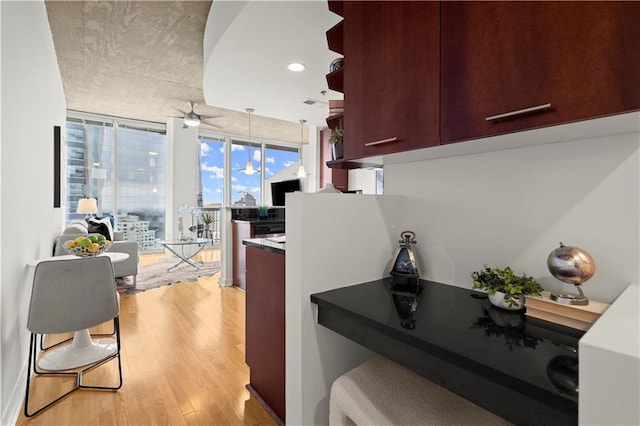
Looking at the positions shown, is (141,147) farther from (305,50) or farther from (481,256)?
(481,256)

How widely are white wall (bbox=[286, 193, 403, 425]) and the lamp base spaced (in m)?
0.65

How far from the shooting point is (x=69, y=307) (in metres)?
1.89

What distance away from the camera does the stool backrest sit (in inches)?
71.1

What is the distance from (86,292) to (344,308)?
5.81ft

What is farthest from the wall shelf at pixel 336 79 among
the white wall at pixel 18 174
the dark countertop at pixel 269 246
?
the white wall at pixel 18 174

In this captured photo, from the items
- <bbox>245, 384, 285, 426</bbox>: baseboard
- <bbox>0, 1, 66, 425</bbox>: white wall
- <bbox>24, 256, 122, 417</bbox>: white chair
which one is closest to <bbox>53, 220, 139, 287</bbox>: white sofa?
<bbox>0, 1, 66, 425</bbox>: white wall

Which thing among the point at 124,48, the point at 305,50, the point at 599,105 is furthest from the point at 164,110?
the point at 599,105

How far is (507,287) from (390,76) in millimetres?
819

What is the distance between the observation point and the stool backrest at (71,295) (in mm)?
1806

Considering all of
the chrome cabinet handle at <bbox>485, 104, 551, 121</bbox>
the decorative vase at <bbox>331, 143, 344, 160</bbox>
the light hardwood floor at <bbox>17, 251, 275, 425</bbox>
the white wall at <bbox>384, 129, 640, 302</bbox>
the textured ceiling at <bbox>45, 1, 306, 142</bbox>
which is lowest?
the light hardwood floor at <bbox>17, 251, 275, 425</bbox>

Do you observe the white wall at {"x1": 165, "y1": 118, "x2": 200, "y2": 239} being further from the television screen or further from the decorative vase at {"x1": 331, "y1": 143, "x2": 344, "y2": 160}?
the decorative vase at {"x1": 331, "y1": 143, "x2": 344, "y2": 160}

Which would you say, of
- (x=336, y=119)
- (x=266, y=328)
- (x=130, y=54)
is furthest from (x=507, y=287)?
(x=130, y=54)

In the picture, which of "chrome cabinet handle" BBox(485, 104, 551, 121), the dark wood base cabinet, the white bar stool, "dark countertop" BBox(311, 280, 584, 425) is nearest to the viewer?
"dark countertop" BBox(311, 280, 584, 425)

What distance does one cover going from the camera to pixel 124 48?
3.68m
